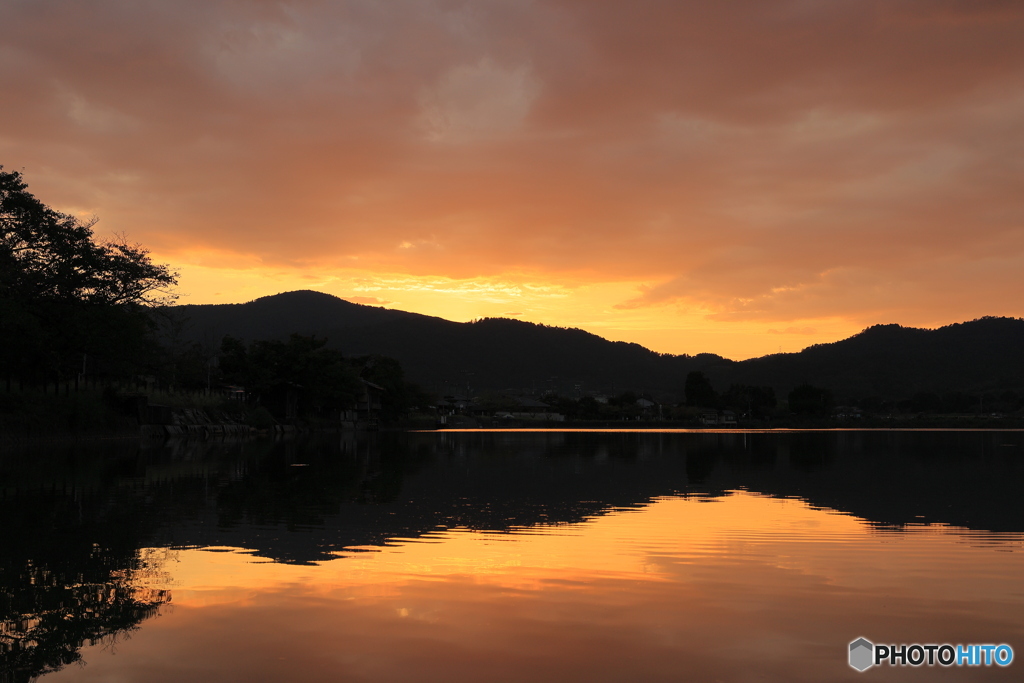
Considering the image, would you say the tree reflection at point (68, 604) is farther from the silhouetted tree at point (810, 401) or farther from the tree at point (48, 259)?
the silhouetted tree at point (810, 401)

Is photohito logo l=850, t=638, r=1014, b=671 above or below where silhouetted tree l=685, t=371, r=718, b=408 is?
below

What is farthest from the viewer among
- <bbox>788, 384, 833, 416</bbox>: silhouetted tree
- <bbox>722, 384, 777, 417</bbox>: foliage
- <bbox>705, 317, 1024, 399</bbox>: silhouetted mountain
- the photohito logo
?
<bbox>705, 317, 1024, 399</bbox>: silhouetted mountain

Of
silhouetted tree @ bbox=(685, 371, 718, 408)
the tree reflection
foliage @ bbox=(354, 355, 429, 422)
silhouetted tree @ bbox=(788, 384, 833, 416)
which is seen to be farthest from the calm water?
silhouetted tree @ bbox=(685, 371, 718, 408)

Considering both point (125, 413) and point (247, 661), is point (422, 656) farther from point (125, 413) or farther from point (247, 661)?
point (125, 413)

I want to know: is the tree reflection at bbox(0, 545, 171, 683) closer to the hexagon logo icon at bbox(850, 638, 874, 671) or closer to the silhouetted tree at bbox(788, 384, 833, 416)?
the hexagon logo icon at bbox(850, 638, 874, 671)

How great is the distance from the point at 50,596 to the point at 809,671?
23.8 ft

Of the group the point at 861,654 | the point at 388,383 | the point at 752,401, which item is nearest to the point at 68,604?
the point at 861,654

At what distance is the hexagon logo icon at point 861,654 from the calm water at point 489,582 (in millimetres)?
118

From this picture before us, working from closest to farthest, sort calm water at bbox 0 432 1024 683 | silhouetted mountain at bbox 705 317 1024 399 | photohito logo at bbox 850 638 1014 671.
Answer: calm water at bbox 0 432 1024 683
photohito logo at bbox 850 638 1014 671
silhouetted mountain at bbox 705 317 1024 399

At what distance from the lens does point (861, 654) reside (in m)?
6.80

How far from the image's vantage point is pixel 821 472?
1094 inches

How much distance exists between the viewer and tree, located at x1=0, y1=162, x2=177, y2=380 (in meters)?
40.7

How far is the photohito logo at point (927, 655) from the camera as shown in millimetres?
6680

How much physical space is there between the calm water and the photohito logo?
0.43 ft
